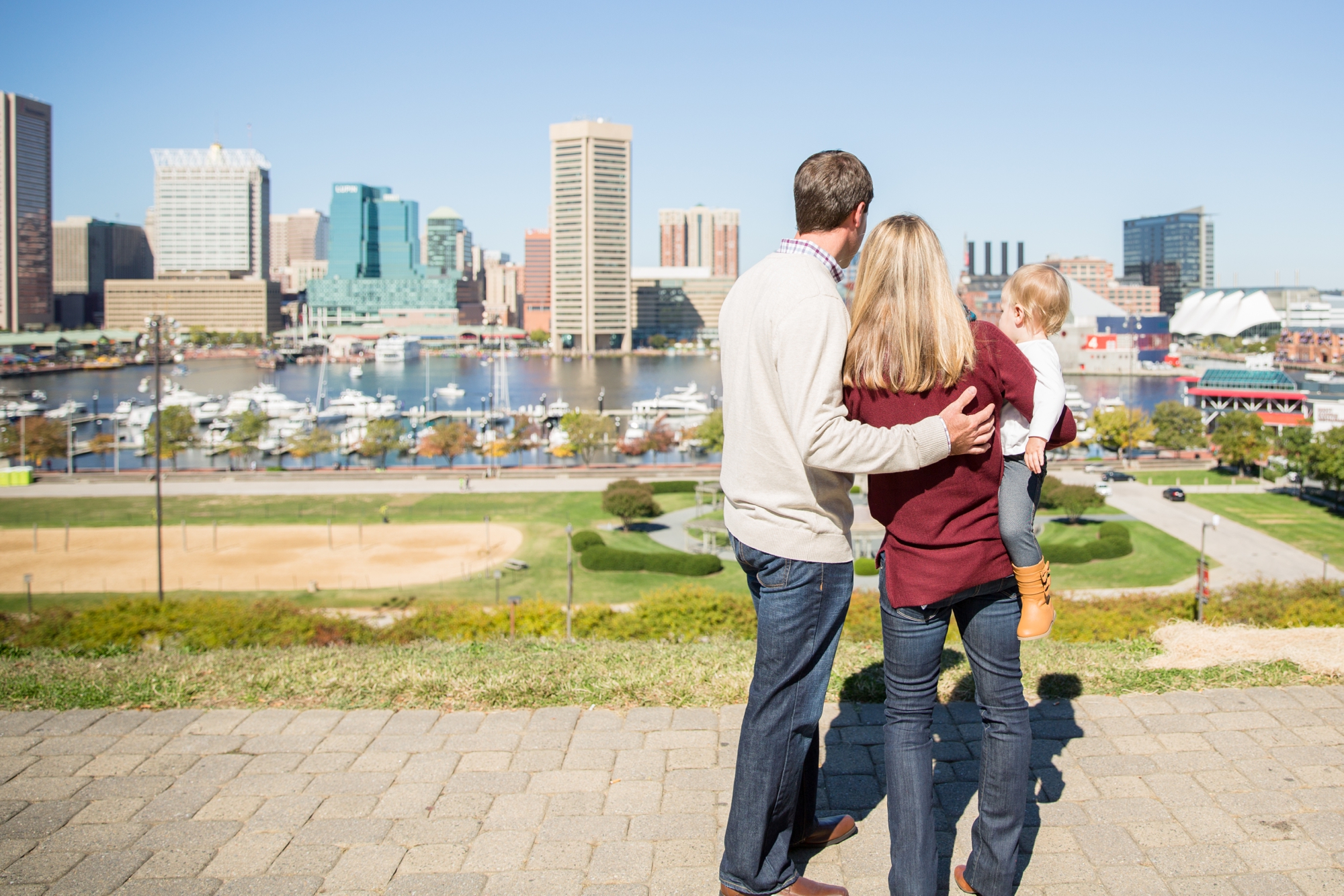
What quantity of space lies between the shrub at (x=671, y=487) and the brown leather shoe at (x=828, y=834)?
2681 centimetres

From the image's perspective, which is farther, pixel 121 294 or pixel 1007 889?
pixel 121 294

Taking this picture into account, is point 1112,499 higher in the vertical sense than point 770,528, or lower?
lower

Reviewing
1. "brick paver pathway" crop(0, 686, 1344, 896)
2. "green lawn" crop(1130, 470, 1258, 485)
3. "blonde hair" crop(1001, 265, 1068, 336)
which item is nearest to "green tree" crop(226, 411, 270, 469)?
"green lawn" crop(1130, 470, 1258, 485)

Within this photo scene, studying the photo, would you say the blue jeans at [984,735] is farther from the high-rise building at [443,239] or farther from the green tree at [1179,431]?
the high-rise building at [443,239]

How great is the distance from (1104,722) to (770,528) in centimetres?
178

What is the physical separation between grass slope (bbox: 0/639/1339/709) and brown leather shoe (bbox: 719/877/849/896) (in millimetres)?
1248


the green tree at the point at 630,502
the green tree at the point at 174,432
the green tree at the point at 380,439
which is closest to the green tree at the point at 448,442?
the green tree at the point at 380,439

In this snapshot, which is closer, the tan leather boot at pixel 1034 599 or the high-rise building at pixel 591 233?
the tan leather boot at pixel 1034 599

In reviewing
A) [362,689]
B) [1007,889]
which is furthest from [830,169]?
[362,689]

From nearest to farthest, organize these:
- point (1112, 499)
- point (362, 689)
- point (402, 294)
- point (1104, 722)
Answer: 1. point (1104, 722)
2. point (362, 689)
3. point (1112, 499)
4. point (402, 294)

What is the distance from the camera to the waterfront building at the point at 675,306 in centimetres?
13788

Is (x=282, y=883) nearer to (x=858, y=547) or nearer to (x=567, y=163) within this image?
(x=858, y=547)

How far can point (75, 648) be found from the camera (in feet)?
15.0

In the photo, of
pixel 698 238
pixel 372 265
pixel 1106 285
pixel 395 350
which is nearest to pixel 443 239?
pixel 372 265
